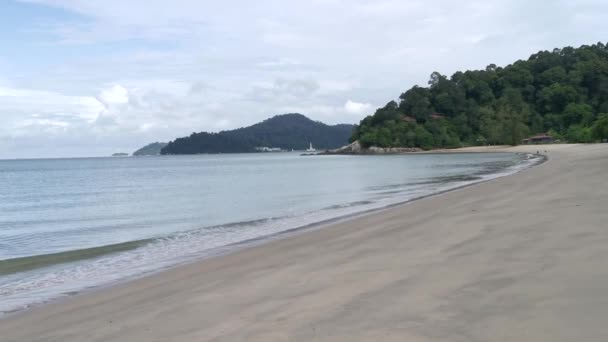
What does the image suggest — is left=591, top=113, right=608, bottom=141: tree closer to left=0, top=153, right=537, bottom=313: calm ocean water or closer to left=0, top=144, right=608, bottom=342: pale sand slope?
left=0, top=153, right=537, bottom=313: calm ocean water

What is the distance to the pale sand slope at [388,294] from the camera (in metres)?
4.31

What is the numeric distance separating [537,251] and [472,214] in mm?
4949

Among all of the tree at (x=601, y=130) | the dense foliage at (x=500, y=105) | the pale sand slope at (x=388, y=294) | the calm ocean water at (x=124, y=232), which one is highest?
the dense foliage at (x=500, y=105)

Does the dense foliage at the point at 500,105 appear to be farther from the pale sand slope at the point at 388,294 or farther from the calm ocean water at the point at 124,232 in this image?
the pale sand slope at the point at 388,294

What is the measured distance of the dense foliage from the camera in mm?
133125

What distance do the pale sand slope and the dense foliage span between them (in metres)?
Result: 128

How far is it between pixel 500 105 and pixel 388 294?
150061mm

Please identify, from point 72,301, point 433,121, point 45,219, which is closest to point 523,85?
point 433,121

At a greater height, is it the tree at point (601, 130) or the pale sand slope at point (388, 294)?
the tree at point (601, 130)

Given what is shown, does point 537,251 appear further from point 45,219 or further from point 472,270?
point 45,219

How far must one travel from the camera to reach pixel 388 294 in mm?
5363

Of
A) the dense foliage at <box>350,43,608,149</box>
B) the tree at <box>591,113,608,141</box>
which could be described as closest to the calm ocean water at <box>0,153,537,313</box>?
the tree at <box>591,113,608,141</box>

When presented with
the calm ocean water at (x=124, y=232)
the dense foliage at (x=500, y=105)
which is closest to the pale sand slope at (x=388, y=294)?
the calm ocean water at (x=124, y=232)

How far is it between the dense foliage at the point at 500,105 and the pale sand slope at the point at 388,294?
127720 mm
